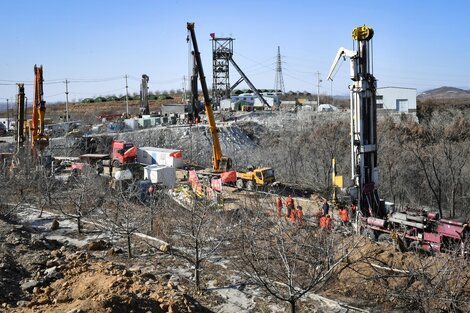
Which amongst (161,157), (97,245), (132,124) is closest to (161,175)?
(161,157)

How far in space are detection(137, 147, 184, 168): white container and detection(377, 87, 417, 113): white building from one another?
3086 centimetres

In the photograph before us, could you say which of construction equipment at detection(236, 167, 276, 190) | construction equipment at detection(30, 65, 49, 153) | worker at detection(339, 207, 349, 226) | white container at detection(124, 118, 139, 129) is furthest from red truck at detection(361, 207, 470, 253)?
white container at detection(124, 118, 139, 129)

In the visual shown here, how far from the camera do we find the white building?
2188 inches

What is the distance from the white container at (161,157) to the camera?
116 ft

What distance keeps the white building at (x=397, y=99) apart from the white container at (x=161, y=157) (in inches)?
1215

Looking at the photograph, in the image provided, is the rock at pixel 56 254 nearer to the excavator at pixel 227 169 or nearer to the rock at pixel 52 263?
the rock at pixel 52 263

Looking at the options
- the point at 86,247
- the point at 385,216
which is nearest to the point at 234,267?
the point at 86,247

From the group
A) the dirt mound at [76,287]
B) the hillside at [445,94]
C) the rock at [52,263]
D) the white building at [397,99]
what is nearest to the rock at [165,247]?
the dirt mound at [76,287]

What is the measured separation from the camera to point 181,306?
1012 centimetres

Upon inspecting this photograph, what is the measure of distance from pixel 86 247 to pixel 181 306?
24.2ft

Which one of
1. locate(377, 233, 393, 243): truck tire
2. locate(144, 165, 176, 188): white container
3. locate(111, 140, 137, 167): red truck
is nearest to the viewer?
locate(377, 233, 393, 243): truck tire

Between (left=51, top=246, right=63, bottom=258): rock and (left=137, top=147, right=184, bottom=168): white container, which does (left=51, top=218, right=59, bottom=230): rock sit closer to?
(left=51, top=246, right=63, bottom=258): rock

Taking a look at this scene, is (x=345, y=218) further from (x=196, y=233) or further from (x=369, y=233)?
(x=196, y=233)

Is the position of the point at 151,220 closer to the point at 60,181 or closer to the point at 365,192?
the point at 365,192
